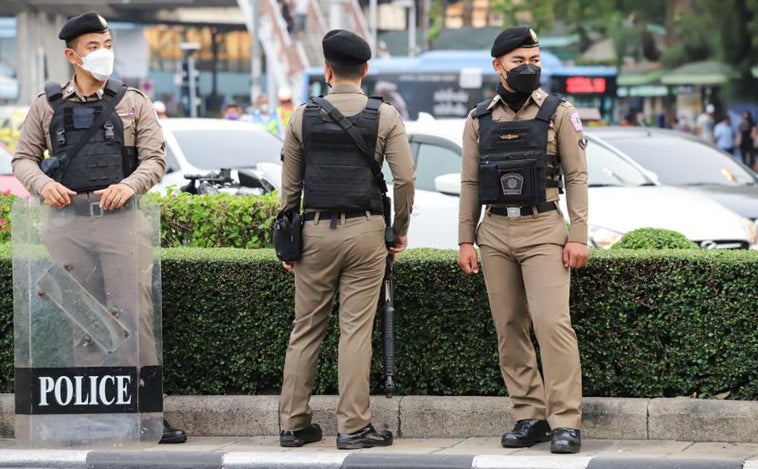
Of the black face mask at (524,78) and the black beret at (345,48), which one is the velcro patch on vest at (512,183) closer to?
the black face mask at (524,78)

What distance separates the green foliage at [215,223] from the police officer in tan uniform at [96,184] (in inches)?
75.8

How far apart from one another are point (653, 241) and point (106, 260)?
2915 millimetres

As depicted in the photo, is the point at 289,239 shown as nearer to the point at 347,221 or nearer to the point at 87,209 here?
the point at 347,221

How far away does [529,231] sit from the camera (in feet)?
21.2

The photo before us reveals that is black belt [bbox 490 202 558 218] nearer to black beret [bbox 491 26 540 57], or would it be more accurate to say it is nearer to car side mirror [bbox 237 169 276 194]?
black beret [bbox 491 26 540 57]

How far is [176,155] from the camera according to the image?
1506 cm

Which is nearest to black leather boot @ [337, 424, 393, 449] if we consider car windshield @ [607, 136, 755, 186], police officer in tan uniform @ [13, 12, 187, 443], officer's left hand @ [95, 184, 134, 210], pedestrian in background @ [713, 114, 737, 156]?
police officer in tan uniform @ [13, 12, 187, 443]

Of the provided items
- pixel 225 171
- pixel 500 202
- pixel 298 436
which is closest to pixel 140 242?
pixel 298 436

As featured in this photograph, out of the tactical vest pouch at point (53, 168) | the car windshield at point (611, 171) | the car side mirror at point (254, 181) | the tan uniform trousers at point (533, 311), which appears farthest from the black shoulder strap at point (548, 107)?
the car windshield at point (611, 171)

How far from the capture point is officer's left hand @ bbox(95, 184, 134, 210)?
21.6 feet

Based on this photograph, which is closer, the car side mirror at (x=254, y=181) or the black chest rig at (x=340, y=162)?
the black chest rig at (x=340, y=162)

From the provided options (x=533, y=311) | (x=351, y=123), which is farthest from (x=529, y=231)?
(x=351, y=123)

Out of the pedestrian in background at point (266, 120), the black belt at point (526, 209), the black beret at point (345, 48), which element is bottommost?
the pedestrian in background at point (266, 120)

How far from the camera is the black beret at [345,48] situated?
654 centimetres
